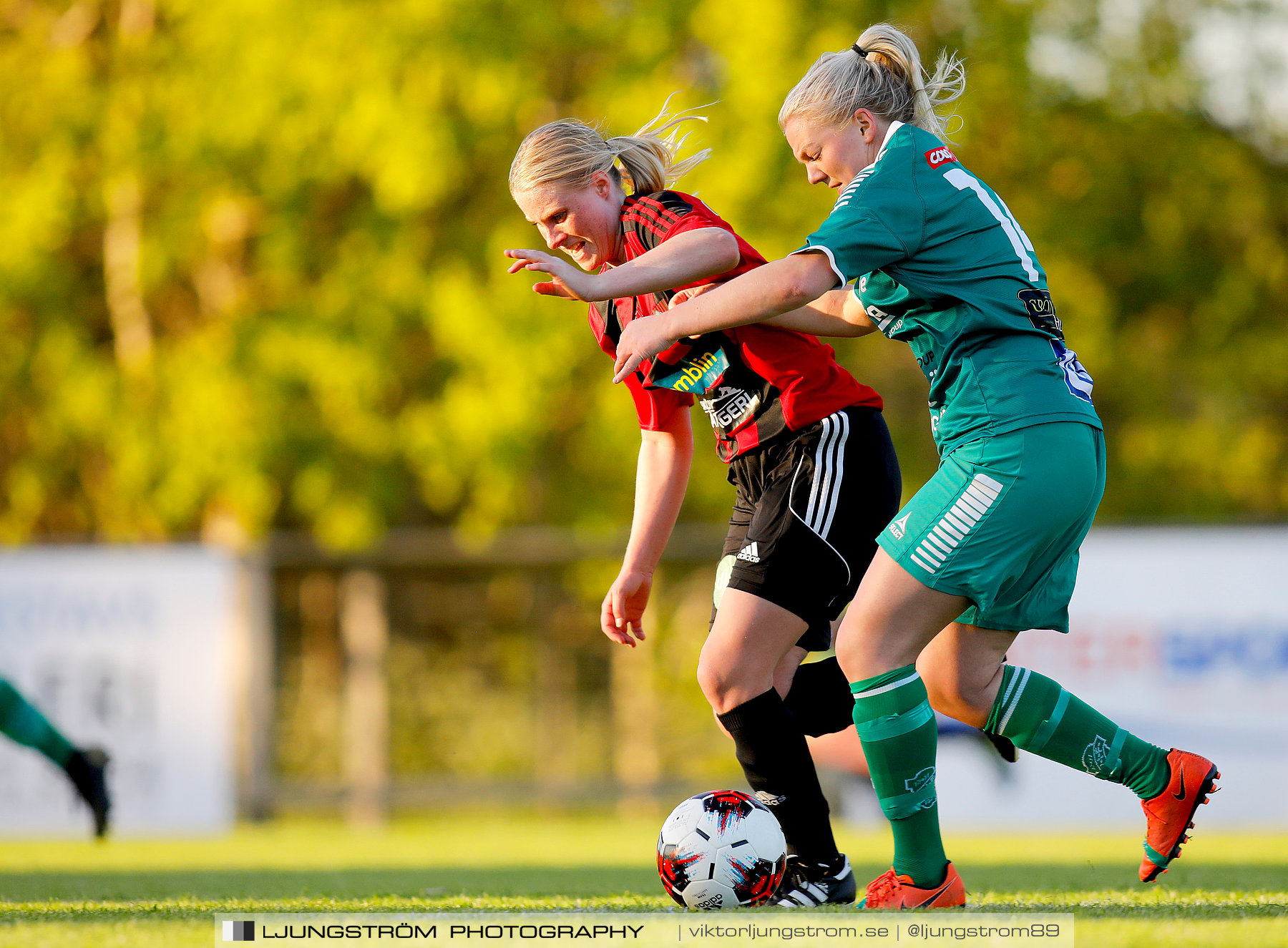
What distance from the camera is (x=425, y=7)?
11.7m

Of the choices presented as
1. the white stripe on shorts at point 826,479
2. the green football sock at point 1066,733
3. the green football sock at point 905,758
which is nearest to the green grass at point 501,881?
the green football sock at point 905,758

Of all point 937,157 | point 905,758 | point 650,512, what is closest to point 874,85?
point 937,157

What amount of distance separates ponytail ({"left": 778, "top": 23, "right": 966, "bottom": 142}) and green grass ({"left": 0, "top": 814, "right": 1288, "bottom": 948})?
73.8 inches

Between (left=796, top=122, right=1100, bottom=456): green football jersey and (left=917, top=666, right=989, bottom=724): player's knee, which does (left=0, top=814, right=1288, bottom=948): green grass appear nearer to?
→ (left=917, top=666, right=989, bottom=724): player's knee

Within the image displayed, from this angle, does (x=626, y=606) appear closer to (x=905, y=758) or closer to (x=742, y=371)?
(x=742, y=371)

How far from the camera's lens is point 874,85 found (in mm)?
3506

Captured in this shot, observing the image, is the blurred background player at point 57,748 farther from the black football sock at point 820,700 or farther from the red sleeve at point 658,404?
the black football sock at point 820,700

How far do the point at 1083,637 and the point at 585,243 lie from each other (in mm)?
6995

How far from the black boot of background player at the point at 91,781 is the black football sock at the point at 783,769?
3251 mm

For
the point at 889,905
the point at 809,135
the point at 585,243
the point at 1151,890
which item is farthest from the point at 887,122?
the point at 1151,890

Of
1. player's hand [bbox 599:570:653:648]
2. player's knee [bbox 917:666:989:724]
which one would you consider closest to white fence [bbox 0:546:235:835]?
player's hand [bbox 599:570:653:648]

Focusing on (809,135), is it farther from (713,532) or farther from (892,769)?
(713,532)

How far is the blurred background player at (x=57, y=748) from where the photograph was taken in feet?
19.1

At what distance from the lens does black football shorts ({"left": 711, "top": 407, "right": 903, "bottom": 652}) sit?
3.73m
